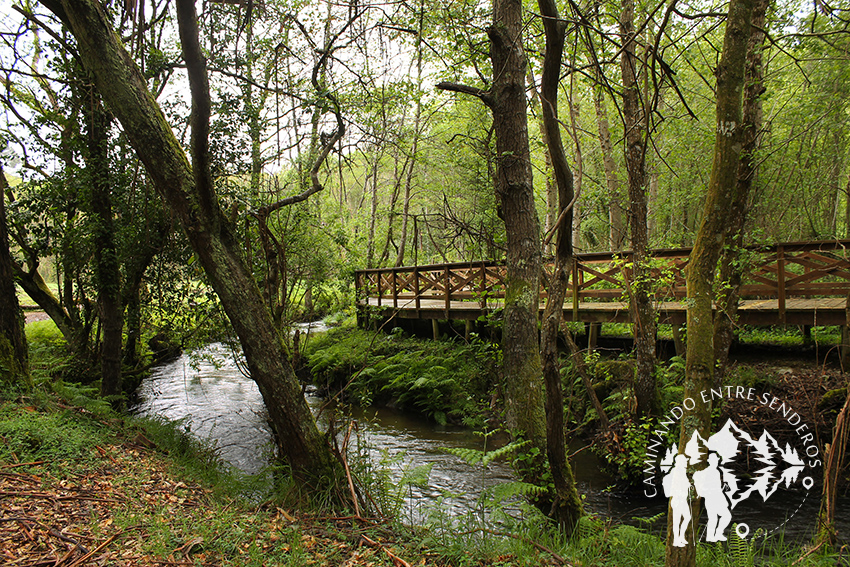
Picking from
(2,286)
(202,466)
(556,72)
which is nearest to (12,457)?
(202,466)

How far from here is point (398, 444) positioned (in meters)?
7.32

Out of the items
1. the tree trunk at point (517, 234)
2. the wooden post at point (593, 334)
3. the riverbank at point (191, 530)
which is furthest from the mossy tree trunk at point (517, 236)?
the wooden post at point (593, 334)

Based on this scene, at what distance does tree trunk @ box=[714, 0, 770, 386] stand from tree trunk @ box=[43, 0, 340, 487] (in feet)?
12.2

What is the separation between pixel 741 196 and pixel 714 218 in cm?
262

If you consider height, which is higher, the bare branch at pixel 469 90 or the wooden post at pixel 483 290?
the bare branch at pixel 469 90

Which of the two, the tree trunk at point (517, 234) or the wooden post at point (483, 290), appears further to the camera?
the wooden post at point (483, 290)

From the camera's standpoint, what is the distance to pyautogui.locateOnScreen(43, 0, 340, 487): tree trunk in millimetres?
3695

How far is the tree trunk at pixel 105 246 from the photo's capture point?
610 centimetres

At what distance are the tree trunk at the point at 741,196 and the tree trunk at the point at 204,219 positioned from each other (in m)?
3.70

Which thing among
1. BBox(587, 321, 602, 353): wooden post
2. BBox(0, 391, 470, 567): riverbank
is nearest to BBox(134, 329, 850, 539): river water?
BBox(0, 391, 470, 567): riverbank

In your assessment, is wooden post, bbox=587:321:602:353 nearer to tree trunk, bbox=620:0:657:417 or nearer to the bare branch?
tree trunk, bbox=620:0:657:417

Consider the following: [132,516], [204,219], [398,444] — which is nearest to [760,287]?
[398,444]

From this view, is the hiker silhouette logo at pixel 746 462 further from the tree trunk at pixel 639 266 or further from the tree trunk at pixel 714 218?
the tree trunk at pixel 714 218

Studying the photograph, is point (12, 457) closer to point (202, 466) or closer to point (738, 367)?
point (202, 466)
